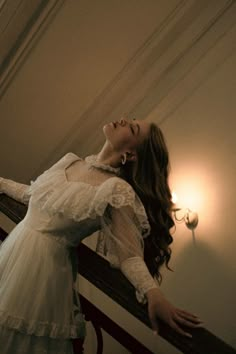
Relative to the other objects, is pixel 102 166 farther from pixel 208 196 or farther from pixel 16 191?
pixel 208 196

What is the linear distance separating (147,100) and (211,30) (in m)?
0.86

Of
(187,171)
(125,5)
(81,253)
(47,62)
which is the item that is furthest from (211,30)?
(81,253)

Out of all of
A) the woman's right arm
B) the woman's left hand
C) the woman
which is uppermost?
the woman's left hand

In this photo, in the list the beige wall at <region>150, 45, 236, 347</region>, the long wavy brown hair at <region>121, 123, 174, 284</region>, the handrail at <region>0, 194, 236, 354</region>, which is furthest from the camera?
the beige wall at <region>150, 45, 236, 347</region>

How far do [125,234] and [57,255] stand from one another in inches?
11.9

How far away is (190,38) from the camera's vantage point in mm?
3410

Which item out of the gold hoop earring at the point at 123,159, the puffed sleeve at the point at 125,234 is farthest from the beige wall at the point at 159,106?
the puffed sleeve at the point at 125,234

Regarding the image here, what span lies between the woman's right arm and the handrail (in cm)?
65

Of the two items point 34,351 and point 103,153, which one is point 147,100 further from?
point 34,351

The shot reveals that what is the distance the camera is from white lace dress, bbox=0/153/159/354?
1308 mm

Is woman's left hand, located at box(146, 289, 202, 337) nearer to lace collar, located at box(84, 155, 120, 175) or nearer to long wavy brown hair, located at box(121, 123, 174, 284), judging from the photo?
long wavy brown hair, located at box(121, 123, 174, 284)

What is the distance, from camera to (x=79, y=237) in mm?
1573

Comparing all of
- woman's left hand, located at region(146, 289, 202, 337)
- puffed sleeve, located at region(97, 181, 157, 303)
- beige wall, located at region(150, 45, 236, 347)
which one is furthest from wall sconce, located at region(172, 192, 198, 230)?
woman's left hand, located at region(146, 289, 202, 337)

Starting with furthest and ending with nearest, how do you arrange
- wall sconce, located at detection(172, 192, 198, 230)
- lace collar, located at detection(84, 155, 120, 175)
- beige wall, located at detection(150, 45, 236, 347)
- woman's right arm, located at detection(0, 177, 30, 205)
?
wall sconce, located at detection(172, 192, 198, 230) < beige wall, located at detection(150, 45, 236, 347) < woman's right arm, located at detection(0, 177, 30, 205) < lace collar, located at detection(84, 155, 120, 175)
